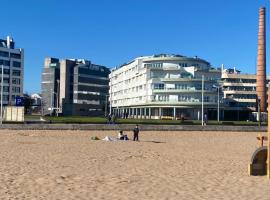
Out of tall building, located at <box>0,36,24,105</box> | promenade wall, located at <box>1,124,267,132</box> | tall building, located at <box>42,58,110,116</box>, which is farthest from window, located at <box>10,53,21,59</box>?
promenade wall, located at <box>1,124,267,132</box>

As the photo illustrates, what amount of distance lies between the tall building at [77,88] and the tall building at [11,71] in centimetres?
2492

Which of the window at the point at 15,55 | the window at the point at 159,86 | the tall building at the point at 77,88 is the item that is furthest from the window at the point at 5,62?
the window at the point at 159,86

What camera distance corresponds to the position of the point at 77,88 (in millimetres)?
151375

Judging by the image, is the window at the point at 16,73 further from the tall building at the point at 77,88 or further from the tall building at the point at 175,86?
the tall building at the point at 175,86

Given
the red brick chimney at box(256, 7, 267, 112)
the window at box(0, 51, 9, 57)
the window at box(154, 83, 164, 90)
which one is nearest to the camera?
the red brick chimney at box(256, 7, 267, 112)

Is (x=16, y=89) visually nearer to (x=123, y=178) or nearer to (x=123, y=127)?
(x=123, y=127)

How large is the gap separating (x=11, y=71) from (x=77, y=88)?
34008 millimetres

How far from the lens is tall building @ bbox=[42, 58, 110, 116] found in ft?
489

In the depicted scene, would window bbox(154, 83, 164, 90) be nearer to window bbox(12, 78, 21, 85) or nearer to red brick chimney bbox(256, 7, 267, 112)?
red brick chimney bbox(256, 7, 267, 112)

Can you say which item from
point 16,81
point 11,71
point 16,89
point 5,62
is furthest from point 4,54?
point 16,89

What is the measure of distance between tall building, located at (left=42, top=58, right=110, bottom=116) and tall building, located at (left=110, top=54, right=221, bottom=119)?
49.2 m

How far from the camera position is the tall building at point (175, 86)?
3671 inches

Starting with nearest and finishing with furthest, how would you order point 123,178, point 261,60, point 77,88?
point 123,178 < point 261,60 < point 77,88

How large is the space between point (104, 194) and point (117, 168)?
5.81 meters
